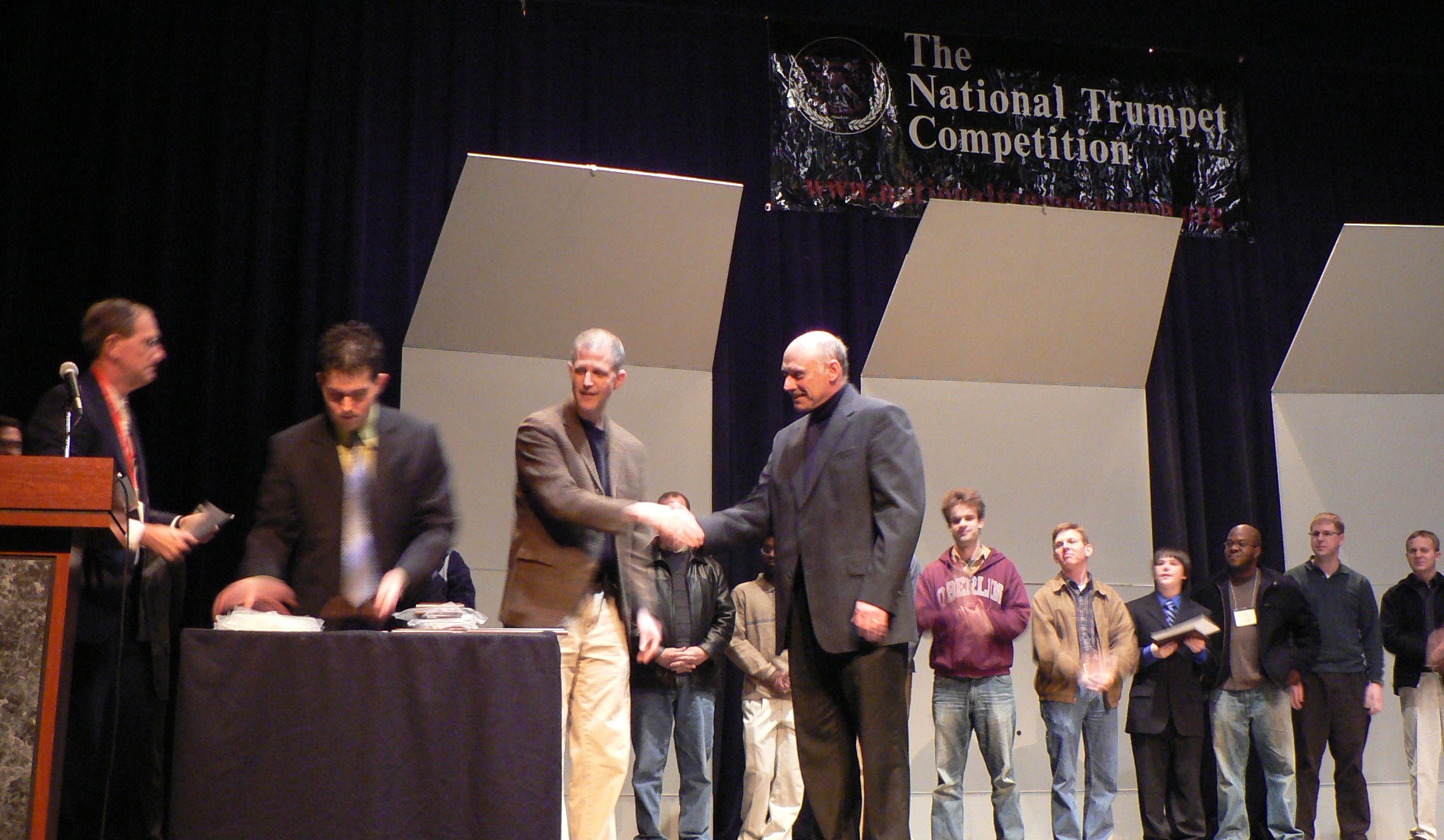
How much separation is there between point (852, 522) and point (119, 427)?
1.96 m

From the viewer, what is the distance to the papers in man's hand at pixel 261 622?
2.67 metres

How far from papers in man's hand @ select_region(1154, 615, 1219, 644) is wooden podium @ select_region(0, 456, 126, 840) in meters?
4.56

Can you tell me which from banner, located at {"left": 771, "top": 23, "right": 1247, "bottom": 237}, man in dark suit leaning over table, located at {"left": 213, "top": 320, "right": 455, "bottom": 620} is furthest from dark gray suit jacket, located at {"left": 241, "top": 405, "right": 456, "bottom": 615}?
banner, located at {"left": 771, "top": 23, "right": 1247, "bottom": 237}

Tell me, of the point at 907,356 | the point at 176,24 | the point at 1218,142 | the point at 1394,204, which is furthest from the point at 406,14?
the point at 1394,204

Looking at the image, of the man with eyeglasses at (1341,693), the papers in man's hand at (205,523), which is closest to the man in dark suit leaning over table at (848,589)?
the papers in man's hand at (205,523)

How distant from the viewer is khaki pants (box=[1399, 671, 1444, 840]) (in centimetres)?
593

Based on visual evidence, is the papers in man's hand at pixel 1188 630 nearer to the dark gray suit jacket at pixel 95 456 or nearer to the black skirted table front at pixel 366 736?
the black skirted table front at pixel 366 736

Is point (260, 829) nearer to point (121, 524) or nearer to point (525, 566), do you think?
point (121, 524)

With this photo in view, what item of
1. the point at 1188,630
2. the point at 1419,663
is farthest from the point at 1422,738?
the point at 1188,630

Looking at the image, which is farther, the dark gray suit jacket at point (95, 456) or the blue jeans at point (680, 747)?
Answer: the blue jeans at point (680, 747)

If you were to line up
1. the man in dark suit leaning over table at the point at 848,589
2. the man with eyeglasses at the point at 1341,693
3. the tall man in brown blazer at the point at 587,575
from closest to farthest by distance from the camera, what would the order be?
the man in dark suit leaning over table at the point at 848,589
the tall man in brown blazer at the point at 587,575
the man with eyeglasses at the point at 1341,693

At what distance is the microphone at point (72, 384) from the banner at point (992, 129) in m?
4.52

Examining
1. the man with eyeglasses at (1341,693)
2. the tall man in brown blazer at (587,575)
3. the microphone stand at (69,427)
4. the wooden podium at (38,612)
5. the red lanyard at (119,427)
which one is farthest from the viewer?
the man with eyeglasses at (1341,693)

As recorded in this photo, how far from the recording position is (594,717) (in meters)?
3.33
